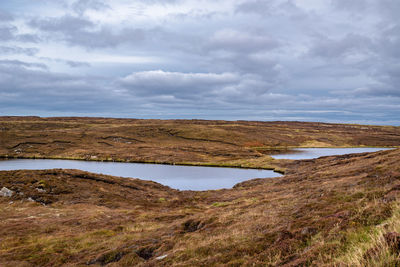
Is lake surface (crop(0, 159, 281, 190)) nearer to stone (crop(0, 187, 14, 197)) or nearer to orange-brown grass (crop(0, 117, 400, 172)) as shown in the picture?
orange-brown grass (crop(0, 117, 400, 172))

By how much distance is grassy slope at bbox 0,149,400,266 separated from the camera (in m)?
8.07

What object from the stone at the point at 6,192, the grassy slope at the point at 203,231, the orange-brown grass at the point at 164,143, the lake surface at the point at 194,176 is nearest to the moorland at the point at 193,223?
the grassy slope at the point at 203,231

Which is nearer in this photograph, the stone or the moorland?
the moorland

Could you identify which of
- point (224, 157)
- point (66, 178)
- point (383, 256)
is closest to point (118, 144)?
point (224, 157)

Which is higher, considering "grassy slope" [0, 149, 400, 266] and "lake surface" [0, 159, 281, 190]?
"grassy slope" [0, 149, 400, 266]

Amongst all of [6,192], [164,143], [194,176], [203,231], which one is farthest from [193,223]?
[164,143]

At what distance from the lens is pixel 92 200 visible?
32.3 metres

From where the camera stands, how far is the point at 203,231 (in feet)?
50.7

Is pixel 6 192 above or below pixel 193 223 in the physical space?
below

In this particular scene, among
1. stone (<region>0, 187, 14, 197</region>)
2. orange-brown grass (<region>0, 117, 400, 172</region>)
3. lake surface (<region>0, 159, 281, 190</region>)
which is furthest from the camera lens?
orange-brown grass (<region>0, 117, 400, 172</region>)

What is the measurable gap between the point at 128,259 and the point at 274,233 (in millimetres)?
6368

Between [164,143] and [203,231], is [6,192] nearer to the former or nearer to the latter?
[203,231]

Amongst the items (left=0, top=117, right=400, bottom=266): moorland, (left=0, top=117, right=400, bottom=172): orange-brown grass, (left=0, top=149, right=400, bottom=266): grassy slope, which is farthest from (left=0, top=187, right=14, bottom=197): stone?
(left=0, top=117, right=400, bottom=172): orange-brown grass

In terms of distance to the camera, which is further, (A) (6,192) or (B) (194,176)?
(B) (194,176)
